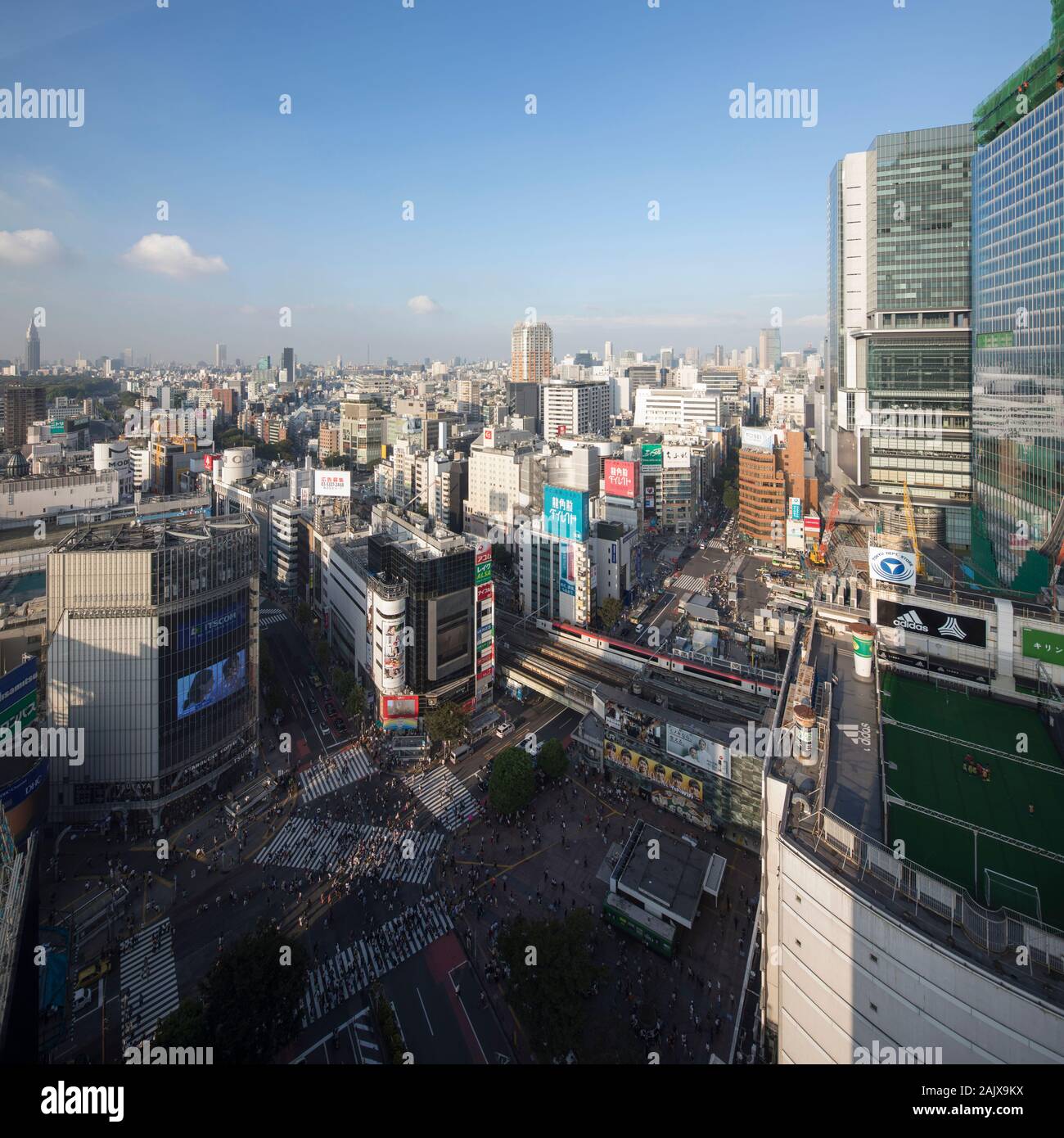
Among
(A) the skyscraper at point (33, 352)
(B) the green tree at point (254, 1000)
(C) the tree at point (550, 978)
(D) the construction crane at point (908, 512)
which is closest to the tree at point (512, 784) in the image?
(C) the tree at point (550, 978)

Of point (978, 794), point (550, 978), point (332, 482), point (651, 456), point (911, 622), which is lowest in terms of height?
point (550, 978)

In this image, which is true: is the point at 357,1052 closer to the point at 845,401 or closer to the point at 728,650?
the point at 728,650

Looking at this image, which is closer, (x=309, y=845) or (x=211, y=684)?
(x=309, y=845)

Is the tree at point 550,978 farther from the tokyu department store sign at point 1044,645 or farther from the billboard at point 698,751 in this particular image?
the tokyu department store sign at point 1044,645

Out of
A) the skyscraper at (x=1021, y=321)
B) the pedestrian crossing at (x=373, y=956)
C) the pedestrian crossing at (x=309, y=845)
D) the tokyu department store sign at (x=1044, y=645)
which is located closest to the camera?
the tokyu department store sign at (x=1044, y=645)

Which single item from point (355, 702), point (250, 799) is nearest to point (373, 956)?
point (250, 799)

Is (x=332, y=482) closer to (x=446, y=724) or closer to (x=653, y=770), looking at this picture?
(x=446, y=724)

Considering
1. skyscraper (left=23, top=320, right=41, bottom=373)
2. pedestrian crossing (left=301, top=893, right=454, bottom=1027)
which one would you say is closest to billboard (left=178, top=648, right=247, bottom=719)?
pedestrian crossing (left=301, top=893, right=454, bottom=1027)
